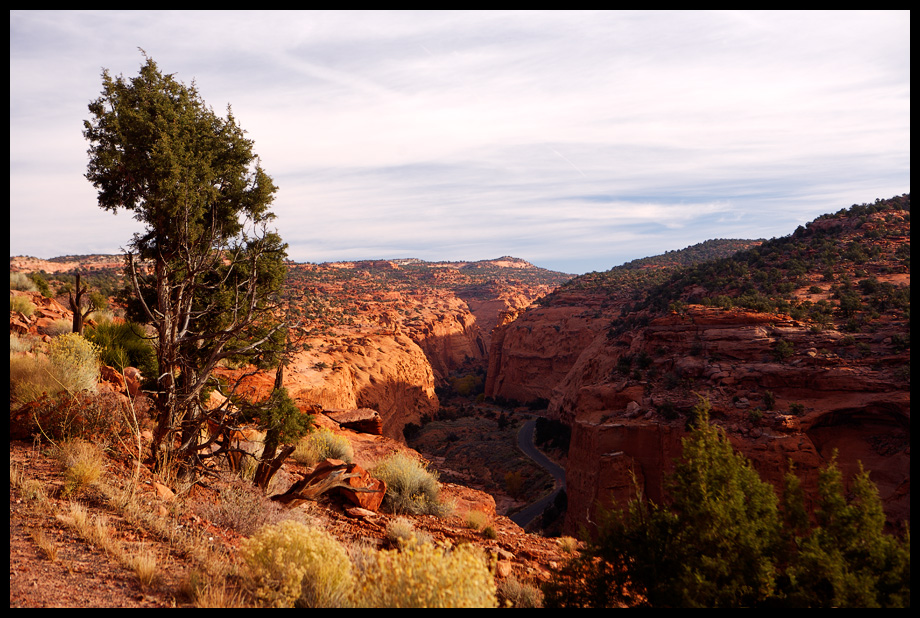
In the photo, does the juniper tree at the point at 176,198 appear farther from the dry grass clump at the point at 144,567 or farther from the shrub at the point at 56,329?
the shrub at the point at 56,329

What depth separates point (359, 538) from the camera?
23.9 feet

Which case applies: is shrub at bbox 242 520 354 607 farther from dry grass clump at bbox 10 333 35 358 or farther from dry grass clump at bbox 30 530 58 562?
dry grass clump at bbox 10 333 35 358

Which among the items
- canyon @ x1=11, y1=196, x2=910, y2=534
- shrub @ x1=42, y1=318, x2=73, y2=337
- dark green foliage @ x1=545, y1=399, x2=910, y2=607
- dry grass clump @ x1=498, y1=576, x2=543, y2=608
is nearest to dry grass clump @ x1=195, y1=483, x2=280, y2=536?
dry grass clump @ x1=498, y1=576, x2=543, y2=608

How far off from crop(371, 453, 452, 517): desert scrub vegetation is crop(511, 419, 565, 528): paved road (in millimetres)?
18435

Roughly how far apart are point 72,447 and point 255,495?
2596 mm

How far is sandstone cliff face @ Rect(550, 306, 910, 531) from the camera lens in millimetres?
18859

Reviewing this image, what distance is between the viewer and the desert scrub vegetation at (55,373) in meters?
7.84

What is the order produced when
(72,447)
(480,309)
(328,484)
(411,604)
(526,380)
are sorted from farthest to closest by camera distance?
(480,309) < (526,380) < (328,484) < (72,447) < (411,604)

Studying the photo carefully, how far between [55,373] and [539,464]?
114ft

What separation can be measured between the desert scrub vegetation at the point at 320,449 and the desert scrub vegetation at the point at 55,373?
4.61 m

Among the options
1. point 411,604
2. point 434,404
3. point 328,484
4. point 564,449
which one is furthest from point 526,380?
point 411,604

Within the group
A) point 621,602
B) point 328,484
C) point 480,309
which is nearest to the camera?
point 621,602

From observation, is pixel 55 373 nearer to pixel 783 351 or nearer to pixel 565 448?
pixel 783 351

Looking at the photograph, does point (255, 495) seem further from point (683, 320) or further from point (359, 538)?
point (683, 320)
